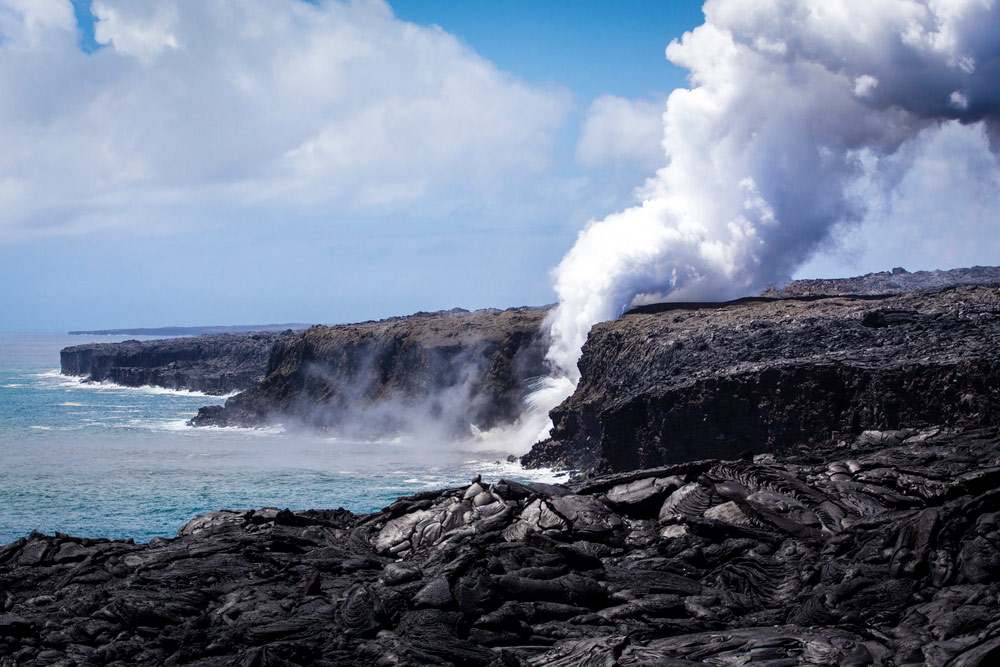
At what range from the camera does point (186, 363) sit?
417 feet

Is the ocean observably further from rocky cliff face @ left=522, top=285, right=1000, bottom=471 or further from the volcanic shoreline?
the volcanic shoreline

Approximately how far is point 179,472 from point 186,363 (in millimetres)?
87358

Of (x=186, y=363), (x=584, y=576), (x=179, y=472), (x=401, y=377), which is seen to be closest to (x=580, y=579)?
(x=584, y=576)

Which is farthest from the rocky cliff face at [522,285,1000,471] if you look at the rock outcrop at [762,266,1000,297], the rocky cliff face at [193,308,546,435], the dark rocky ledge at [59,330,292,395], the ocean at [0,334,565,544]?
the dark rocky ledge at [59,330,292,395]

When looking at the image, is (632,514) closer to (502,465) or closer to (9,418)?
(502,465)

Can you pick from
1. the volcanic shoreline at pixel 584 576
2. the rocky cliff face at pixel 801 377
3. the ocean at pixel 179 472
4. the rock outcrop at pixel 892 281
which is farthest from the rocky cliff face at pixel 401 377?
the volcanic shoreline at pixel 584 576

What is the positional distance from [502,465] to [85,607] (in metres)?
33.5

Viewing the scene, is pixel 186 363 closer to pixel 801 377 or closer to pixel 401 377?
pixel 401 377

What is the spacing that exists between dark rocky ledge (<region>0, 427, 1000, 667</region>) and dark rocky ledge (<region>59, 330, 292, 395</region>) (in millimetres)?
97681

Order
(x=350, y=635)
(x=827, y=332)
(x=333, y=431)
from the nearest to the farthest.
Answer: (x=350, y=635)
(x=827, y=332)
(x=333, y=431)

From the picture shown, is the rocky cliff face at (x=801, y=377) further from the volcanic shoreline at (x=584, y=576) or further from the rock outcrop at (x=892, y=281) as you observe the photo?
the rock outcrop at (x=892, y=281)

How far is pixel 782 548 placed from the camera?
12.1m

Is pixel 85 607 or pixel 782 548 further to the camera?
pixel 782 548

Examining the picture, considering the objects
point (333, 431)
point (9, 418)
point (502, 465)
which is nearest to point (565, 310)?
point (502, 465)
